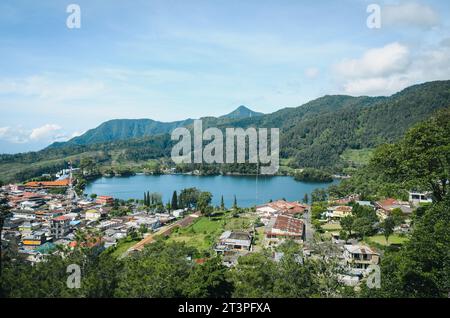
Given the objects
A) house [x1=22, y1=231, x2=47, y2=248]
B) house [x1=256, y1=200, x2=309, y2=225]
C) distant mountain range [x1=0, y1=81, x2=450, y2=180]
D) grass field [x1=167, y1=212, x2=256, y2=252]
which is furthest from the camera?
distant mountain range [x1=0, y1=81, x2=450, y2=180]

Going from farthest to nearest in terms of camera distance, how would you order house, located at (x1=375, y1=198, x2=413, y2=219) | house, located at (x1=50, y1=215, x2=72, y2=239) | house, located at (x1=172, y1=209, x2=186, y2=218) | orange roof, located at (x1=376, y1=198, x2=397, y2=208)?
house, located at (x1=172, y1=209, x2=186, y2=218) < orange roof, located at (x1=376, y1=198, x2=397, y2=208) < house, located at (x1=50, y1=215, x2=72, y2=239) < house, located at (x1=375, y1=198, x2=413, y2=219)

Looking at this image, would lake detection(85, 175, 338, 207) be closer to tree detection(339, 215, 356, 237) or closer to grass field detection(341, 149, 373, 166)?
grass field detection(341, 149, 373, 166)

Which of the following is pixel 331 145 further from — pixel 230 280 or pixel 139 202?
pixel 230 280

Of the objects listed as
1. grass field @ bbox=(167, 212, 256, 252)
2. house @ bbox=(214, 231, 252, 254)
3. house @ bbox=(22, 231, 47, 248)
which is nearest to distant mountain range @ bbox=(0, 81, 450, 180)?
grass field @ bbox=(167, 212, 256, 252)

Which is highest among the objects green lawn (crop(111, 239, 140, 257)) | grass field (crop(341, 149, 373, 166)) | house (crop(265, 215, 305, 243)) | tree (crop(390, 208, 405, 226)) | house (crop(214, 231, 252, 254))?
grass field (crop(341, 149, 373, 166))

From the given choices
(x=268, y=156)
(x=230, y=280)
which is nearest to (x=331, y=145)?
(x=268, y=156)

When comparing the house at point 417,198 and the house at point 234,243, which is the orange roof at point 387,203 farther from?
the house at point 234,243

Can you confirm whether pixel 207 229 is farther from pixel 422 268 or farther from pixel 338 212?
pixel 422 268
